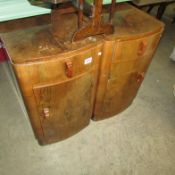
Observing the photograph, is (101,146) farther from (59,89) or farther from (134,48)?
(134,48)

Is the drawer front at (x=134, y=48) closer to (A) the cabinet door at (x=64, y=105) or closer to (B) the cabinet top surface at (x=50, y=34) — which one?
(B) the cabinet top surface at (x=50, y=34)

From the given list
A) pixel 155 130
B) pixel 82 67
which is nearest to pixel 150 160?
pixel 155 130

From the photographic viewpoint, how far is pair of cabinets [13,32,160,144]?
0.92 meters

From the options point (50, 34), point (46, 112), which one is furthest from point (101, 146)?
point (50, 34)

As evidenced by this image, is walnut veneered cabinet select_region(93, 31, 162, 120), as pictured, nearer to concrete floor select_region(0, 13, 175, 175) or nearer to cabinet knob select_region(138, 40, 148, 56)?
cabinet knob select_region(138, 40, 148, 56)

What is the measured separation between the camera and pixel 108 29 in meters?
1.02

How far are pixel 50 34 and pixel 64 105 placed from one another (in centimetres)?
40

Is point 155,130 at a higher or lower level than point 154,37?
lower

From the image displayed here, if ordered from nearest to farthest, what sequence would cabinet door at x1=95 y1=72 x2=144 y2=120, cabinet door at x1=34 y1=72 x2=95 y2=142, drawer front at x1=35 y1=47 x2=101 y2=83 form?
drawer front at x1=35 y1=47 x2=101 y2=83 → cabinet door at x1=34 y1=72 x2=95 y2=142 → cabinet door at x1=95 y1=72 x2=144 y2=120

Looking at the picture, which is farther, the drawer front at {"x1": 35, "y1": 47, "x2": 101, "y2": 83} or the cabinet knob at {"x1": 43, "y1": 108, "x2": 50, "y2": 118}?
the cabinet knob at {"x1": 43, "y1": 108, "x2": 50, "y2": 118}

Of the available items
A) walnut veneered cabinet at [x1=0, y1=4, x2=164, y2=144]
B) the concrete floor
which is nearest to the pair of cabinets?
walnut veneered cabinet at [x1=0, y1=4, x2=164, y2=144]

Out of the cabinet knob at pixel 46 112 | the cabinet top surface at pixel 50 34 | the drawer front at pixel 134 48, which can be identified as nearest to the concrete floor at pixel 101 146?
the cabinet knob at pixel 46 112

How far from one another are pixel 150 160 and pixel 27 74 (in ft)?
3.47

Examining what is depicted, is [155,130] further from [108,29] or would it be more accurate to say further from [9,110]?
[9,110]
